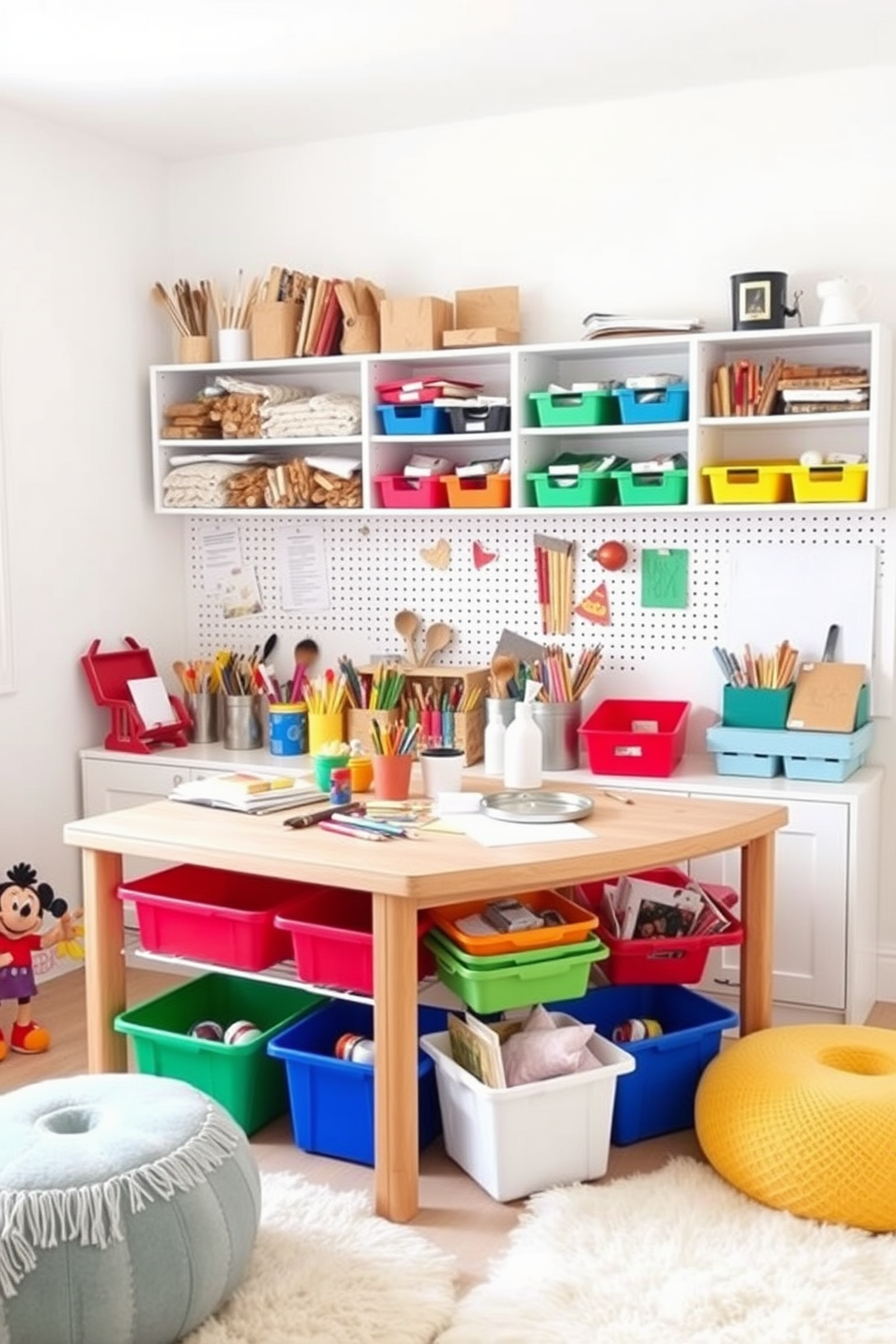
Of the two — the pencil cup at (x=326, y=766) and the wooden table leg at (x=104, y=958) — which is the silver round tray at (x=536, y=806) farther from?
the wooden table leg at (x=104, y=958)

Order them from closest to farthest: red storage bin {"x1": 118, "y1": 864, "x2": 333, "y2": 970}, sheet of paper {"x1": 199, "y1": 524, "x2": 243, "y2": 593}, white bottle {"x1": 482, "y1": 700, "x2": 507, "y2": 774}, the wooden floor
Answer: the wooden floor → red storage bin {"x1": 118, "y1": 864, "x2": 333, "y2": 970} → white bottle {"x1": 482, "y1": 700, "x2": 507, "y2": 774} → sheet of paper {"x1": 199, "y1": 524, "x2": 243, "y2": 593}

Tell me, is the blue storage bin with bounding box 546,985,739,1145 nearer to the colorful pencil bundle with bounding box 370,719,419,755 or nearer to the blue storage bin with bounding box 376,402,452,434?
the colorful pencil bundle with bounding box 370,719,419,755

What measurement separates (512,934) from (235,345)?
7.85 ft

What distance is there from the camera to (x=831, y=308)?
3717 millimetres

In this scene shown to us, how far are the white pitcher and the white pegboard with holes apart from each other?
0.56m

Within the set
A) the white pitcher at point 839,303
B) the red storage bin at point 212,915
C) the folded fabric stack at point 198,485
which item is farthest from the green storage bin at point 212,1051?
the white pitcher at point 839,303

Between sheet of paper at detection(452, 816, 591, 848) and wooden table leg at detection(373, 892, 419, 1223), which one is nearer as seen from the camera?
wooden table leg at detection(373, 892, 419, 1223)

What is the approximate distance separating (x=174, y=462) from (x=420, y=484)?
0.91 m

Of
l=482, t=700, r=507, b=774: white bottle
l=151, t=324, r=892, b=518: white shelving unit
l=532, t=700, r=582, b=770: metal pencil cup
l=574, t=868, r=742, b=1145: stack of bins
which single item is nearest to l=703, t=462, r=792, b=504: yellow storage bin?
l=151, t=324, r=892, b=518: white shelving unit

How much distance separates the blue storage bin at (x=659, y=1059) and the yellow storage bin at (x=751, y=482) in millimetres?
1332

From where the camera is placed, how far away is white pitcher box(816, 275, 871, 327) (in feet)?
12.2

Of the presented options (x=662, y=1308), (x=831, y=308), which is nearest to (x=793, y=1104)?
(x=662, y=1308)

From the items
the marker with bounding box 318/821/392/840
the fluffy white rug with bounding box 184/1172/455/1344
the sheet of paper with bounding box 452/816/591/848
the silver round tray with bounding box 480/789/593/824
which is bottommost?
the fluffy white rug with bounding box 184/1172/455/1344

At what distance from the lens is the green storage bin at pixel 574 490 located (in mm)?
4023
